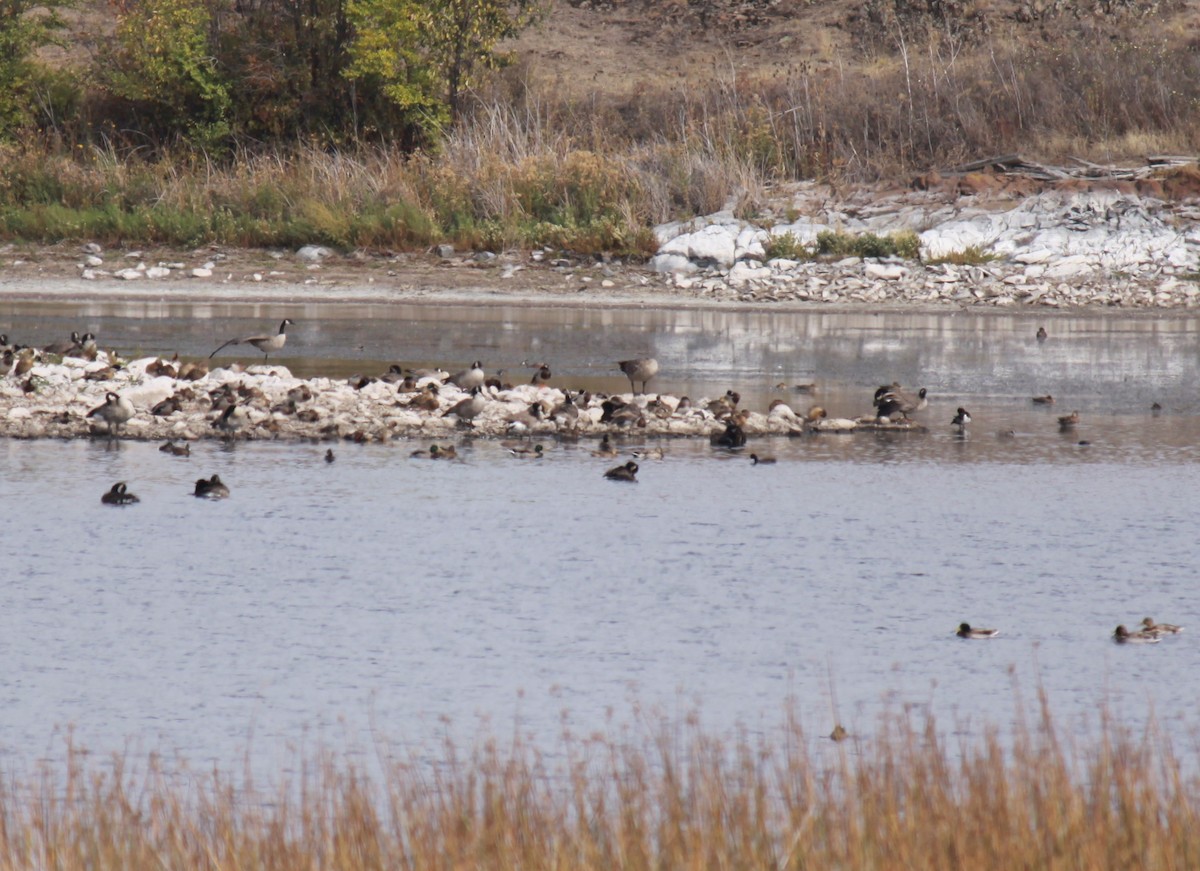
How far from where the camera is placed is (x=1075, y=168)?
29250mm

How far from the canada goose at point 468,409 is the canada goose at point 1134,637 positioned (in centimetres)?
746

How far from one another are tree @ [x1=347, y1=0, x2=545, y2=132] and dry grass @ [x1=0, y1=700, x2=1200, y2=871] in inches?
1205

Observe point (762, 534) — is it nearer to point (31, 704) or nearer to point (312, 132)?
point (31, 704)

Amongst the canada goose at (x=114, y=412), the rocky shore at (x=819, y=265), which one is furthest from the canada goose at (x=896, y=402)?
the rocky shore at (x=819, y=265)

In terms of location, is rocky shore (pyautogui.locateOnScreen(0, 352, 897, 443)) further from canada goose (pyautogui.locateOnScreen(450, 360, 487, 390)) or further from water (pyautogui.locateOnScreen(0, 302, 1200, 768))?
water (pyautogui.locateOnScreen(0, 302, 1200, 768))

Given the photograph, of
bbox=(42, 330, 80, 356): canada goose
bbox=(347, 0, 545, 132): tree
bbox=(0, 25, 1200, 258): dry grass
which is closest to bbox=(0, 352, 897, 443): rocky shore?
bbox=(42, 330, 80, 356): canada goose

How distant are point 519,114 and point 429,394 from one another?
22.5 meters

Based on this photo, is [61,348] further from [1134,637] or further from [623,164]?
[623,164]

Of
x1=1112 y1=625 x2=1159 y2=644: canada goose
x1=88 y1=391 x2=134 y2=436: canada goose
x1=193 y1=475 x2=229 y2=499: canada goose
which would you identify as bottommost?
x1=1112 y1=625 x2=1159 y2=644: canada goose

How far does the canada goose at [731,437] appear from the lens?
13.6 metres

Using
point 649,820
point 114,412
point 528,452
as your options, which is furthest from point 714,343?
point 649,820

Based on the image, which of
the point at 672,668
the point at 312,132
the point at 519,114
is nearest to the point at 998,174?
the point at 519,114

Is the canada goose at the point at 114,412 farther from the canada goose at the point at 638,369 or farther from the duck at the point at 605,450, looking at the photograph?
the canada goose at the point at 638,369

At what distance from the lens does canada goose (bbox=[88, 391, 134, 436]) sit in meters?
13.5
